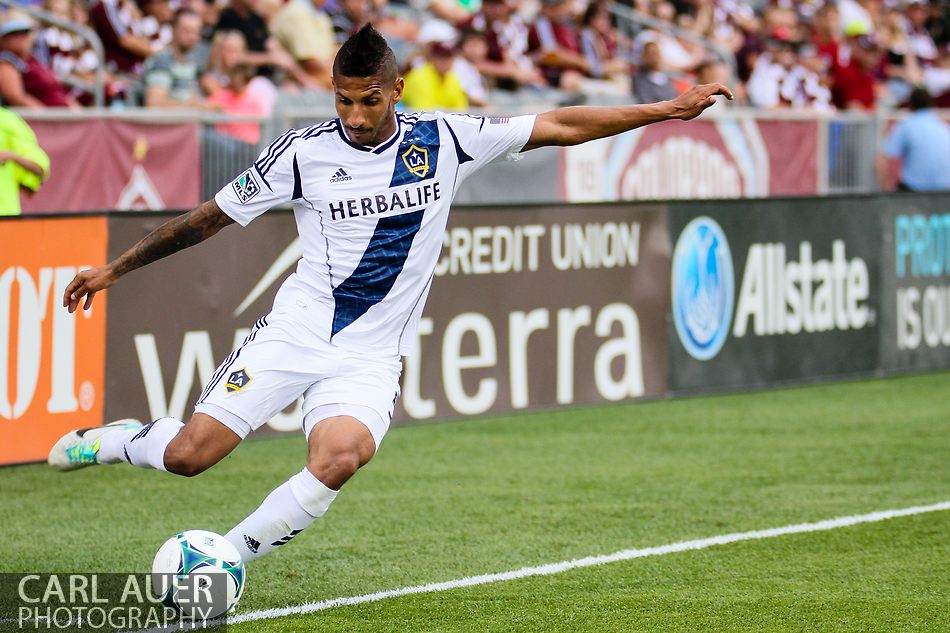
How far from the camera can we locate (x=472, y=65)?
16.2 m

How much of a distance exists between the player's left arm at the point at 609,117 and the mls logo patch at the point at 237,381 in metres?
1.40

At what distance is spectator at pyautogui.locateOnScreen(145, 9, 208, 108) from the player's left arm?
332 inches

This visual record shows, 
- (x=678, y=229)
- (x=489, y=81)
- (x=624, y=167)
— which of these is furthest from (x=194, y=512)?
(x=489, y=81)

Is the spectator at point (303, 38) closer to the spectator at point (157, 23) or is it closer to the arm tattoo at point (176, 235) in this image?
the spectator at point (157, 23)

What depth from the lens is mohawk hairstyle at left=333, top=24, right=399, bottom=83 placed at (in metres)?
5.56

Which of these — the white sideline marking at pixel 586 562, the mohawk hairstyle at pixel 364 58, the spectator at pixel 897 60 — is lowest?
the white sideline marking at pixel 586 562

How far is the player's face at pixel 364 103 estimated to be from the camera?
18.4 feet

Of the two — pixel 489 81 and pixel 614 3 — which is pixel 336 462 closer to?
pixel 489 81

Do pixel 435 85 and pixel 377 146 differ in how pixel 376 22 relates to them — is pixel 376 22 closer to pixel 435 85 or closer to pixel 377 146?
pixel 435 85

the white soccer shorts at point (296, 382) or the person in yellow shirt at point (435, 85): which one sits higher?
the person in yellow shirt at point (435, 85)

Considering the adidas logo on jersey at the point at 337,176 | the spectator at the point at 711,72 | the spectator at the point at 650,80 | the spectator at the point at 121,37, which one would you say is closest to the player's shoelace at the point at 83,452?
the adidas logo on jersey at the point at 337,176

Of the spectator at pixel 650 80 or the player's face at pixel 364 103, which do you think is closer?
the player's face at pixel 364 103

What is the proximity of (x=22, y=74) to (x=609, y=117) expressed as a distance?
8040 mm

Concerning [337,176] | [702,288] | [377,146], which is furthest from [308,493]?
[702,288]
